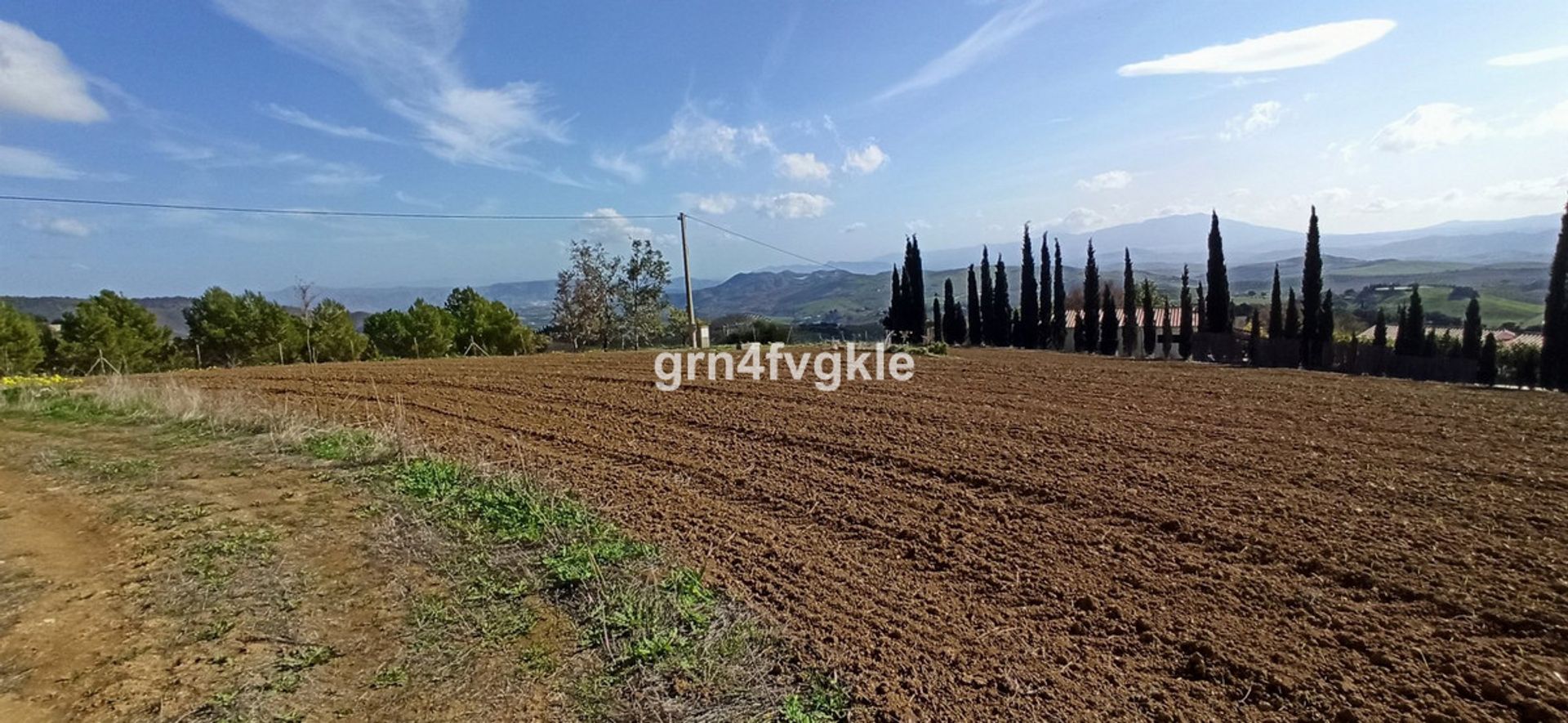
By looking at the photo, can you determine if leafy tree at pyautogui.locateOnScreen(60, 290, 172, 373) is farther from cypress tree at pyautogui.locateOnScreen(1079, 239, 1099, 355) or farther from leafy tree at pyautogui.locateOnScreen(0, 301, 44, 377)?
cypress tree at pyautogui.locateOnScreen(1079, 239, 1099, 355)

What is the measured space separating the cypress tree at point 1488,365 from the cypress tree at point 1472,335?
0.76 ft

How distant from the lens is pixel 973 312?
125 ft

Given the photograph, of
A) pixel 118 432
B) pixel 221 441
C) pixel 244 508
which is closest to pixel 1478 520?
pixel 244 508

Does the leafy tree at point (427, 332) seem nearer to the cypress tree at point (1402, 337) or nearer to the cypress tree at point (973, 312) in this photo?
the cypress tree at point (973, 312)

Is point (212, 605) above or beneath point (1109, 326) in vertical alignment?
beneath

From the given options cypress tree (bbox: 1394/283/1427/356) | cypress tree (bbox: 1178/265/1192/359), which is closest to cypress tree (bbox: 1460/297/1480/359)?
cypress tree (bbox: 1394/283/1427/356)

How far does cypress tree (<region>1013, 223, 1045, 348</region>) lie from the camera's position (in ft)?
114

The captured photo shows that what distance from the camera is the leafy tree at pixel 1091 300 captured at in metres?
32.5

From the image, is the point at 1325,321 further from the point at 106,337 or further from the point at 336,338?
the point at 106,337

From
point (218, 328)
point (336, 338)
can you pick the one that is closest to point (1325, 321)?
point (336, 338)

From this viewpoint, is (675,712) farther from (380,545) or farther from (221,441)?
(221,441)

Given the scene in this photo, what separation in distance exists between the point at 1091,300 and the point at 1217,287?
5.72m

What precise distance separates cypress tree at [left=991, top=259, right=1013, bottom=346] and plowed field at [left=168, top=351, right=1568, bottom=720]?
1091 inches

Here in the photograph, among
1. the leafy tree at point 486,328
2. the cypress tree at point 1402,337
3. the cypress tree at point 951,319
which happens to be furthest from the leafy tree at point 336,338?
the cypress tree at point 1402,337
